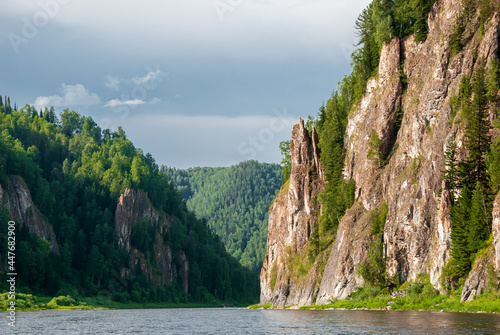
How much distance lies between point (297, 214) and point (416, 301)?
6359cm

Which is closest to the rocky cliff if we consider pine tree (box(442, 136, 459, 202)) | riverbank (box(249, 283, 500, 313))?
pine tree (box(442, 136, 459, 202))

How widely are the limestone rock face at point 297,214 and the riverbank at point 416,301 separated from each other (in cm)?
2739

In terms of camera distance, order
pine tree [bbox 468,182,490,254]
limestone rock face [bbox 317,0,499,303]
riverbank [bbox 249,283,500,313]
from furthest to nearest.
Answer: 1. limestone rock face [bbox 317,0,499,303]
2. pine tree [bbox 468,182,490,254]
3. riverbank [bbox 249,283,500,313]

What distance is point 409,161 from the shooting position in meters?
116

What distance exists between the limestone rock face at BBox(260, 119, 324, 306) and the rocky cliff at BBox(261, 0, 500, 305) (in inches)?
41.2

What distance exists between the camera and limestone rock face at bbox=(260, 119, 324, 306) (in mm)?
152000

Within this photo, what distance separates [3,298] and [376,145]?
85856mm

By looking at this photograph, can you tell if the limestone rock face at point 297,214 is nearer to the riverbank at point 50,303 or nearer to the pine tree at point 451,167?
the pine tree at point 451,167

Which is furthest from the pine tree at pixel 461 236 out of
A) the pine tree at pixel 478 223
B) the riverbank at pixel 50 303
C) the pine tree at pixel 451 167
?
the riverbank at pixel 50 303

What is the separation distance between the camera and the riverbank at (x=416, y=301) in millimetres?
80006

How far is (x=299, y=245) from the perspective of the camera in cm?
15500

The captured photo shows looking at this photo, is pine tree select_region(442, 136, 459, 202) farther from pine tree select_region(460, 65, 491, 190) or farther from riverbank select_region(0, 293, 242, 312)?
riverbank select_region(0, 293, 242, 312)

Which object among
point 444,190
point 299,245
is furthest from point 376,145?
point 299,245

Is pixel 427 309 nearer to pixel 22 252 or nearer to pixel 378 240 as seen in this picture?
pixel 378 240
